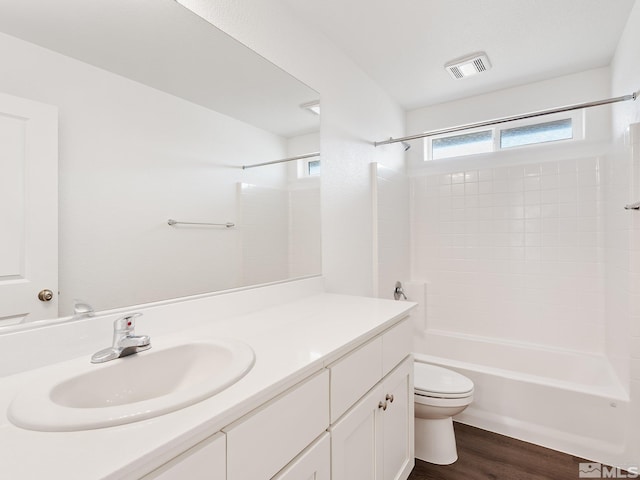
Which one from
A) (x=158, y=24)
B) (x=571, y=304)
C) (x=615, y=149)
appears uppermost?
(x=158, y=24)

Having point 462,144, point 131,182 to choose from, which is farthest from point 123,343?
point 462,144

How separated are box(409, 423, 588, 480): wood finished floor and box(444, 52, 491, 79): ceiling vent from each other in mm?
2401

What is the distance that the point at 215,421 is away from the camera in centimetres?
60

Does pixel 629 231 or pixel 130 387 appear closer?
pixel 130 387

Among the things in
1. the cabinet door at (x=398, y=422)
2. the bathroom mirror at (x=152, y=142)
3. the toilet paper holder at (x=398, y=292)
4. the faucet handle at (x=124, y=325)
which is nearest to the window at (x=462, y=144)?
the toilet paper holder at (x=398, y=292)

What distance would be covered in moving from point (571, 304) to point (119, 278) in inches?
114

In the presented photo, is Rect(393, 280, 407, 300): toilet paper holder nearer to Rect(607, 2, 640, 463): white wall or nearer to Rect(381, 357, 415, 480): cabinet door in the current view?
Rect(381, 357, 415, 480): cabinet door

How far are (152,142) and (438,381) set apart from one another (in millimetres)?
1836

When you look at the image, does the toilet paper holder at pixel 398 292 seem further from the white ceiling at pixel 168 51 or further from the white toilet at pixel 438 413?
the white ceiling at pixel 168 51

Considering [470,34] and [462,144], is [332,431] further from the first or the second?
[462,144]

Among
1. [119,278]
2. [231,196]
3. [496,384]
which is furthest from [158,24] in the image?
[496,384]

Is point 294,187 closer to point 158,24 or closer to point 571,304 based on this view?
point 158,24

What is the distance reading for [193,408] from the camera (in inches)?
24.5

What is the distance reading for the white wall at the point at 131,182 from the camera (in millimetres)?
908
